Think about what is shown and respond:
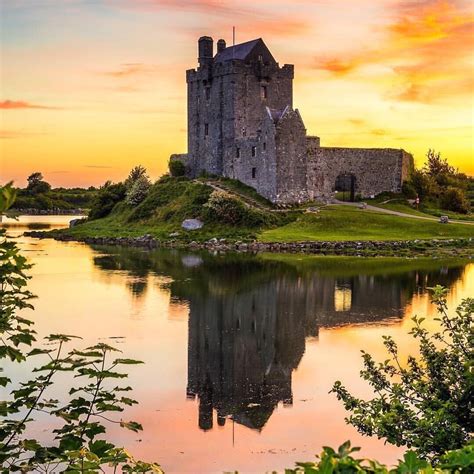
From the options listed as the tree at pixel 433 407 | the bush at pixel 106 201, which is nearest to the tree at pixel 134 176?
the bush at pixel 106 201

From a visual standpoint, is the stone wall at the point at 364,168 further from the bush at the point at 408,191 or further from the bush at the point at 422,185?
the bush at the point at 422,185

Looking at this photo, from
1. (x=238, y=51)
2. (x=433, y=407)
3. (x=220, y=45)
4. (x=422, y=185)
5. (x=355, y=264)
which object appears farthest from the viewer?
(x=422, y=185)

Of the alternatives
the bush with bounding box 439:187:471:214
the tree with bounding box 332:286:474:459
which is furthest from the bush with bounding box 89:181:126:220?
the tree with bounding box 332:286:474:459

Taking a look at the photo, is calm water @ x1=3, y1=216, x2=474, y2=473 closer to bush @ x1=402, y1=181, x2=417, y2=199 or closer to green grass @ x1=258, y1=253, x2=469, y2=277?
green grass @ x1=258, y1=253, x2=469, y2=277

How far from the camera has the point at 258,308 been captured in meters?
20.8

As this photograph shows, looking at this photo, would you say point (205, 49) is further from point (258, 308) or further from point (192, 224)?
point (258, 308)

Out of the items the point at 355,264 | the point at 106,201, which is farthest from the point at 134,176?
the point at 355,264

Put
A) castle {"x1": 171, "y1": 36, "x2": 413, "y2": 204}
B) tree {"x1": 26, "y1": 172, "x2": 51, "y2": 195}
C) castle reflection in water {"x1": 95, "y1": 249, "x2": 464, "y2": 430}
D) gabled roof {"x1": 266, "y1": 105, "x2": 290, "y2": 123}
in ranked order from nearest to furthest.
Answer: castle reflection in water {"x1": 95, "y1": 249, "x2": 464, "y2": 430}, gabled roof {"x1": 266, "y1": 105, "x2": 290, "y2": 123}, castle {"x1": 171, "y1": 36, "x2": 413, "y2": 204}, tree {"x1": 26, "y1": 172, "x2": 51, "y2": 195}

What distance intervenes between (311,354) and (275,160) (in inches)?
1359

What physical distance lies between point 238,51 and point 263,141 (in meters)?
8.73

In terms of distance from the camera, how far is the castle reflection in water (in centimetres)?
1223

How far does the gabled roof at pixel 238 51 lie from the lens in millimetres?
52969

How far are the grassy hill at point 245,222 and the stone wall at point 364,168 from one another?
5.16 metres

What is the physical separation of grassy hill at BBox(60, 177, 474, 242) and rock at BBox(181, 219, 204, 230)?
408mm
